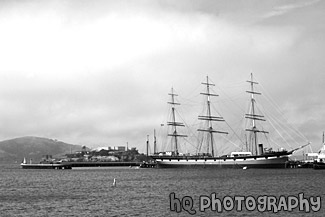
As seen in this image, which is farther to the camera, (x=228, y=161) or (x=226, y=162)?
(x=226, y=162)

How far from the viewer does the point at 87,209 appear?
169 feet

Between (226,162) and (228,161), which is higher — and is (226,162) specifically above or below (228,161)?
below

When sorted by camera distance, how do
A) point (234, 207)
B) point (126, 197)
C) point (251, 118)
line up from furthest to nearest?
point (251, 118) < point (126, 197) < point (234, 207)

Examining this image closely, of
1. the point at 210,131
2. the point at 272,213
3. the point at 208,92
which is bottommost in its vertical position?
the point at 272,213

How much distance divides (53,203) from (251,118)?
131m

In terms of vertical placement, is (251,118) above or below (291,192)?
above

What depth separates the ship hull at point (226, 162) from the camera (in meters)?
159

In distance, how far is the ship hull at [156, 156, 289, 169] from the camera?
521 feet

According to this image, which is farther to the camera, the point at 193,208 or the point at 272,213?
the point at 193,208

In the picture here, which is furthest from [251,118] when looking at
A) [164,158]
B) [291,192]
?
[291,192]

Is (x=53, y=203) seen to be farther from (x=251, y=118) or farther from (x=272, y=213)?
(x=251, y=118)

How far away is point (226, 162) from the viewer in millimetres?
168000

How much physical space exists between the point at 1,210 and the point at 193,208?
753 inches

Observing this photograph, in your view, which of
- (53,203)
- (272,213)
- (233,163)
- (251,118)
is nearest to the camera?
(272,213)
